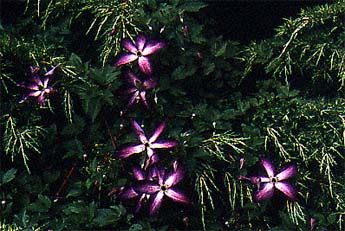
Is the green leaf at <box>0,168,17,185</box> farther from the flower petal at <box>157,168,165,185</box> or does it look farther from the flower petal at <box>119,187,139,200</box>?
the flower petal at <box>157,168,165,185</box>

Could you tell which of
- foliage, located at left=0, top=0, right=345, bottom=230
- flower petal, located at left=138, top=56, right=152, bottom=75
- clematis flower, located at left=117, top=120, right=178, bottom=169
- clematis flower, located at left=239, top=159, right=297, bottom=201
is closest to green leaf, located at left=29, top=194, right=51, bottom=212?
foliage, located at left=0, top=0, right=345, bottom=230

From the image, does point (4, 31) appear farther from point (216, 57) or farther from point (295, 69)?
point (295, 69)

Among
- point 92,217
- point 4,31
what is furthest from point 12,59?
point 92,217

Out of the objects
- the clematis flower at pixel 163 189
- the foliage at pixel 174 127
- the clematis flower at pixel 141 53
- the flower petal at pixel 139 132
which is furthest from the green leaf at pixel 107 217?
the clematis flower at pixel 141 53

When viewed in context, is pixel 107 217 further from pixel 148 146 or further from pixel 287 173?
pixel 287 173

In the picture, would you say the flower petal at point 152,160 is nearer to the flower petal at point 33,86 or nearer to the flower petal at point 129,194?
the flower petal at point 129,194
